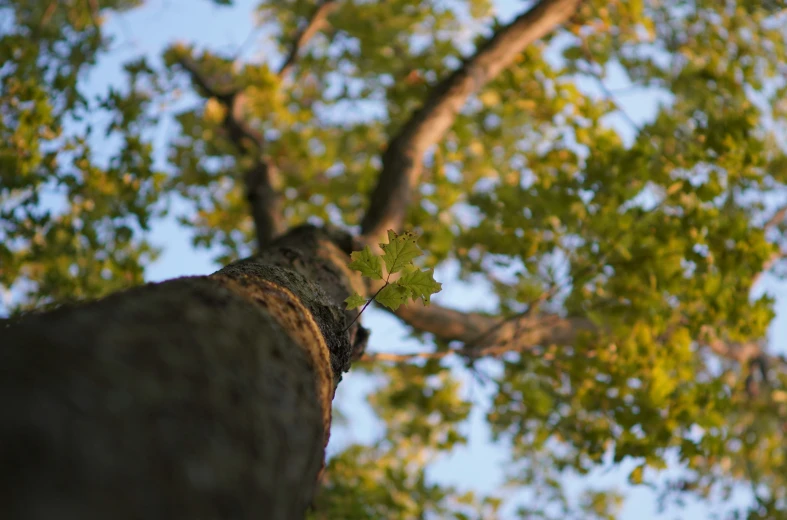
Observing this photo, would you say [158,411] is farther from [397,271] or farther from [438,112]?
[438,112]

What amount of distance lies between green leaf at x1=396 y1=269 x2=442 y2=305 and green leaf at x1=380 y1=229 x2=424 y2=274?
0.04 m

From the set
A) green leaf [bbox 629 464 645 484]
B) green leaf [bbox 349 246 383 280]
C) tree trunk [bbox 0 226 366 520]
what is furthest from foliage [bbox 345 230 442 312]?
green leaf [bbox 629 464 645 484]

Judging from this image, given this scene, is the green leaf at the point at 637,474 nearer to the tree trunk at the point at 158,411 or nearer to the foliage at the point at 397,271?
the foliage at the point at 397,271

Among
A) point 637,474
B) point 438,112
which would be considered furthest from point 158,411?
point 438,112

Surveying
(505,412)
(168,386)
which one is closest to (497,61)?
(505,412)

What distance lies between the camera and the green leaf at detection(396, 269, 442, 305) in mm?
1350

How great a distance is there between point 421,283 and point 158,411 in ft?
2.52

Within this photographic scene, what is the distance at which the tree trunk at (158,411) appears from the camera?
0.59 meters

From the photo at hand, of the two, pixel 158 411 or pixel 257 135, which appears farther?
pixel 257 135

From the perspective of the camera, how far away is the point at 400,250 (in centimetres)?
132

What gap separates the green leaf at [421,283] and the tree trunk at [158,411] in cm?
40

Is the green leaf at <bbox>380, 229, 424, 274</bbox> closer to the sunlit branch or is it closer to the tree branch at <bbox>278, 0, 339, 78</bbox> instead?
the sunlit branch

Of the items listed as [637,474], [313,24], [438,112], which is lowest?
[637,474]

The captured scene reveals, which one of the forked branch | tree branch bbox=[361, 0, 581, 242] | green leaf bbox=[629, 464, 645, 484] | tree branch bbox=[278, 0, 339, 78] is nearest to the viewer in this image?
green leaf bbox=[629, 464, 645, 484]
